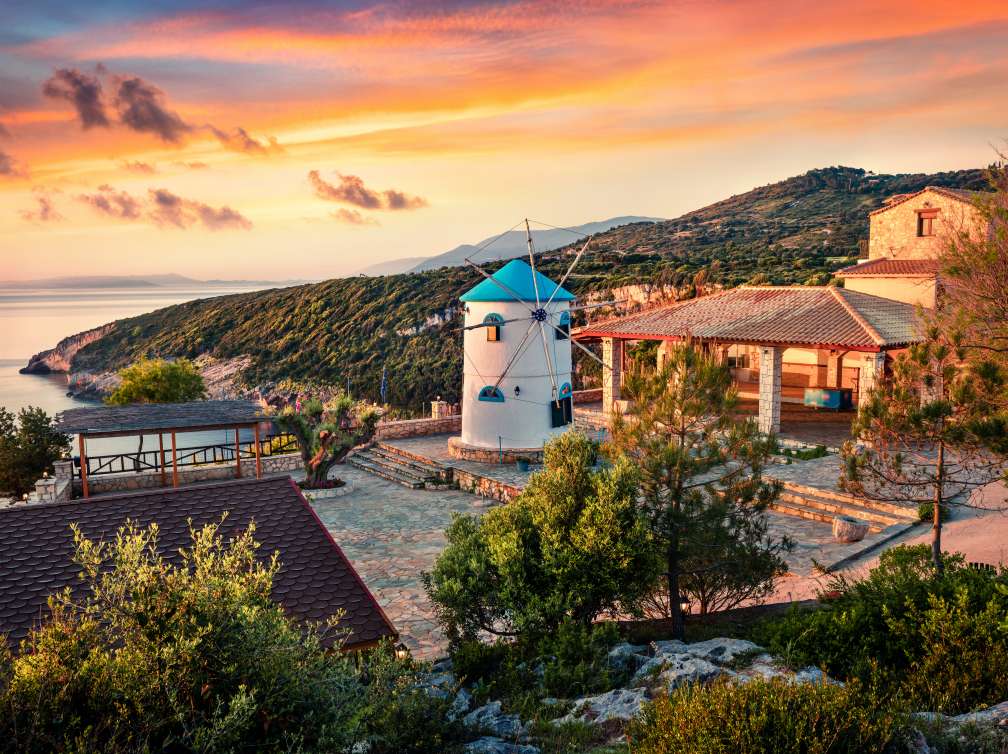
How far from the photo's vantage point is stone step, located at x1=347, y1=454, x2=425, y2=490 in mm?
23391

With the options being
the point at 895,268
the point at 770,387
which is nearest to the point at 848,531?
the point at 770,387

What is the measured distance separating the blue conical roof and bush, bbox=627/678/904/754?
19.1 meters

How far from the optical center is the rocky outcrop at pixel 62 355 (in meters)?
89.2

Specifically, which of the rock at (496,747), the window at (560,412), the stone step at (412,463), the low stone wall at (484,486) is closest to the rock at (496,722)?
the rock at (496,747)

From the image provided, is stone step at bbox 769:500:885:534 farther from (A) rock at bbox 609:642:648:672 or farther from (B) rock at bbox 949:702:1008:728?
(B) rock at bbox 949:702:1008:728

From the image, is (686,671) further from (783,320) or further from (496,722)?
(783,320)

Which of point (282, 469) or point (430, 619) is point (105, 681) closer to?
point (430, 619)

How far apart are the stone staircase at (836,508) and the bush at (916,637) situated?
626 cm

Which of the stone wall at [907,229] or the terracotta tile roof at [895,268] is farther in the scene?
the stone wall at [907,229]

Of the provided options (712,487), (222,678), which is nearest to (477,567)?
(712,487)

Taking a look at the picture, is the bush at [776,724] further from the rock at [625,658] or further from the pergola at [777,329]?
the pergola at [777,329]

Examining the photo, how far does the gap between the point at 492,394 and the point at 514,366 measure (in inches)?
47.1

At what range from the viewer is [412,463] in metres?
25.1

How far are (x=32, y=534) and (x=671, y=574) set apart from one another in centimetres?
869
